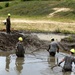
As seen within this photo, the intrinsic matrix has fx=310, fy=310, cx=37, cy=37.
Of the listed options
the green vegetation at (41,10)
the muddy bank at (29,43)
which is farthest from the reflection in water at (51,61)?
the green vegetation at (41,10)

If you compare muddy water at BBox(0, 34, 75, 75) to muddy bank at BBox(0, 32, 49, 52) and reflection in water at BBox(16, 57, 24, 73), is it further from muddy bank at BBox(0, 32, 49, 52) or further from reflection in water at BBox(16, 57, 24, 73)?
muddy bank at BBox(0, 32, 49, 52)

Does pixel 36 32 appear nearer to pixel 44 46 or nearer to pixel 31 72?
pixel 44 46

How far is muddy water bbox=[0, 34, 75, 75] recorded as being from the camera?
16844 millimetres

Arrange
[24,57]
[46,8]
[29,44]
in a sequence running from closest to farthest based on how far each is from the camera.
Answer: [24,57]
[29,44]
[46,8]

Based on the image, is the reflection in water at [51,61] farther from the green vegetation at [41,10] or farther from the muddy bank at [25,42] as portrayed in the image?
the green vegetation at [41,10]

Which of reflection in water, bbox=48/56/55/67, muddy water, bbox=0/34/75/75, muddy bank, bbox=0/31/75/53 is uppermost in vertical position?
muddy bank, bbox=0/31/75/53

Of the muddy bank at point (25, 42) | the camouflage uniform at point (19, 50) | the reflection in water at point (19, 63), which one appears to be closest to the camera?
the reflection in water at point (19, 63)

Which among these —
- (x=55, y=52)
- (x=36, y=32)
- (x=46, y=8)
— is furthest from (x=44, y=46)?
(x=46, y=8)

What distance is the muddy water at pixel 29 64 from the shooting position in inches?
663

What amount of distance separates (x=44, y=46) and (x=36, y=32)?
5.59 metres

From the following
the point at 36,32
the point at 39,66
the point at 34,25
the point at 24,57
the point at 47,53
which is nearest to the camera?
the point at 39,66

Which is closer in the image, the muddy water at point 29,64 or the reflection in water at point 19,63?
the muddy water at point 29,64

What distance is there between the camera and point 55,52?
20.9m

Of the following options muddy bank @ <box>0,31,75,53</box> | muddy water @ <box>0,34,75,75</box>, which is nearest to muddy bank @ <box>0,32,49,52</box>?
muddy bank @ <box>0,31,75,53</box>
